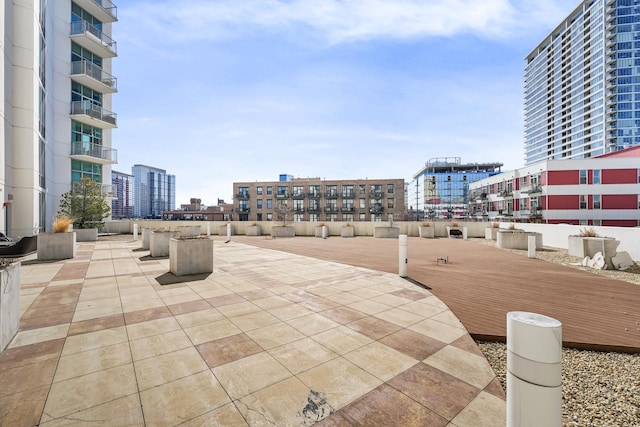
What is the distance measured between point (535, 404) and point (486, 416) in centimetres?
133

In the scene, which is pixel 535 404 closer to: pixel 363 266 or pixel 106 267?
pixel 363 266

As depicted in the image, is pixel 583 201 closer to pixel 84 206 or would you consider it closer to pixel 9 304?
pixel 9 304

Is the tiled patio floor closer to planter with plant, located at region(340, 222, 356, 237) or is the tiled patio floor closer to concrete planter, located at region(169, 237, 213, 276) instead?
concrete planter, located at region(169, 237, 213, 276)

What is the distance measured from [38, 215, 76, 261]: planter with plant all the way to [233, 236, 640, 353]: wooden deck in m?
13.0

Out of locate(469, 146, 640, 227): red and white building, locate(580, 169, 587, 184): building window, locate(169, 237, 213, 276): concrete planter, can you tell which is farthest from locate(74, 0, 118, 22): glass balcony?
locate(580, 169, 587, 184): building window

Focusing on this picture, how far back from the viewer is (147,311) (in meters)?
6.12

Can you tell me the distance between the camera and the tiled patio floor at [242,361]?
9.99 feet

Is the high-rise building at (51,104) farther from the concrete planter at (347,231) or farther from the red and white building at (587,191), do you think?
the red and white building at (587,191)

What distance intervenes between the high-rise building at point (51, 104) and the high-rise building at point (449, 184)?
98497mm

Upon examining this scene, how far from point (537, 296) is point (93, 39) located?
40484mm

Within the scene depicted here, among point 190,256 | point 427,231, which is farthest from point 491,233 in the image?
point 190,256

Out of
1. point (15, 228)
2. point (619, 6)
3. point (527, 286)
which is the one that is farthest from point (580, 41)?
point (15, 228)

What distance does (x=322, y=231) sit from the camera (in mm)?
26297

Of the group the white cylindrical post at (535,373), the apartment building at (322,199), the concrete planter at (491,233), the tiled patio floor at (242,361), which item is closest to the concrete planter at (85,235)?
the tiled patio floor at (242,361)
